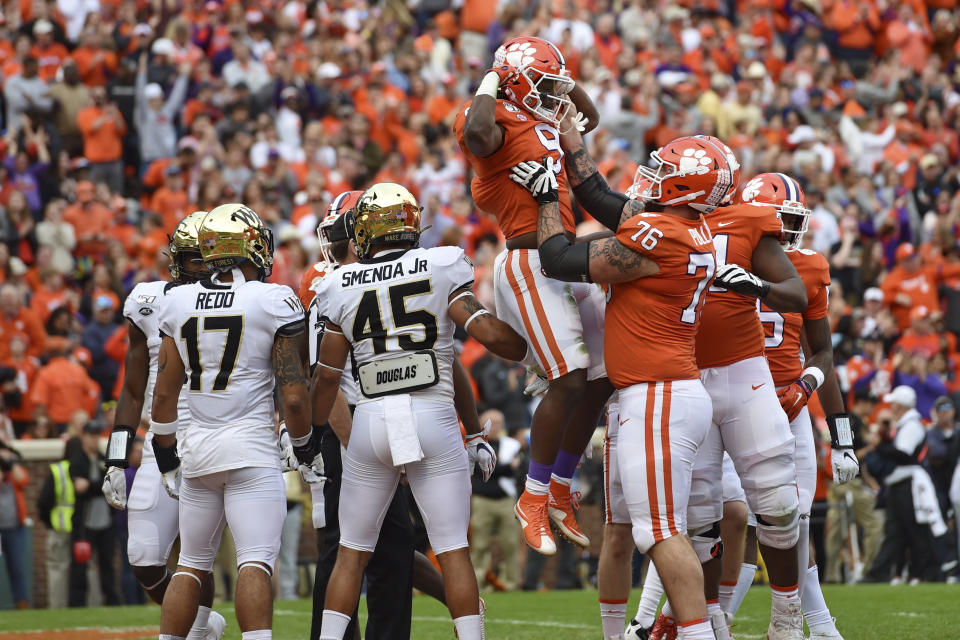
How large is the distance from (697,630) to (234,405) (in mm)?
2460

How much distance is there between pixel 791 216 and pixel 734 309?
85cm

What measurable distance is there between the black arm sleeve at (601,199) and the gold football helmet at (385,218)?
93 cm

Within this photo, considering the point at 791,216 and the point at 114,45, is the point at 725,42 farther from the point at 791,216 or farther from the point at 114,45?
the point at 791,216

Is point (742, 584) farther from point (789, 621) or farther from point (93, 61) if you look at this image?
point (93, 61)

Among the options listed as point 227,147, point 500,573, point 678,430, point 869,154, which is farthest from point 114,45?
point 678,430

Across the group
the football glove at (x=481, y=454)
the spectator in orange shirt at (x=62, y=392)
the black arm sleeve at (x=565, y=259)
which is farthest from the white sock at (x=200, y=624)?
the spectator in orange shirt at (x=62, y=392)

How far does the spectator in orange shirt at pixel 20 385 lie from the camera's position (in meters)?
14.6

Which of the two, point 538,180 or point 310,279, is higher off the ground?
point 538,180

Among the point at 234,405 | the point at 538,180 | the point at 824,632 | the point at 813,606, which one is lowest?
the point at 824,632

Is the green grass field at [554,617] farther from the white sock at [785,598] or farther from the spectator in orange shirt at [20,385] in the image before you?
the spectator in orange shirt at [20,385]

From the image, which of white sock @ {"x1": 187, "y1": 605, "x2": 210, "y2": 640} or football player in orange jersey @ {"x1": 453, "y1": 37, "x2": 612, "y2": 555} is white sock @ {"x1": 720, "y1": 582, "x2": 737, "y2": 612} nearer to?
football player in orange jersey @ {"x1": 453, "y1": 37, "x2": 612, "y2": 555}

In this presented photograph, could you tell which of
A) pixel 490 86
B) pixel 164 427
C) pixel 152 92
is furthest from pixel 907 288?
pixel 164 427

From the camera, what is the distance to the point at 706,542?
302 inches

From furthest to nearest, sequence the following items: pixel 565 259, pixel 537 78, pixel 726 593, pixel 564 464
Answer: pixel 726 593
pixel 564 464
pixel 537 78
pixel 565 259
